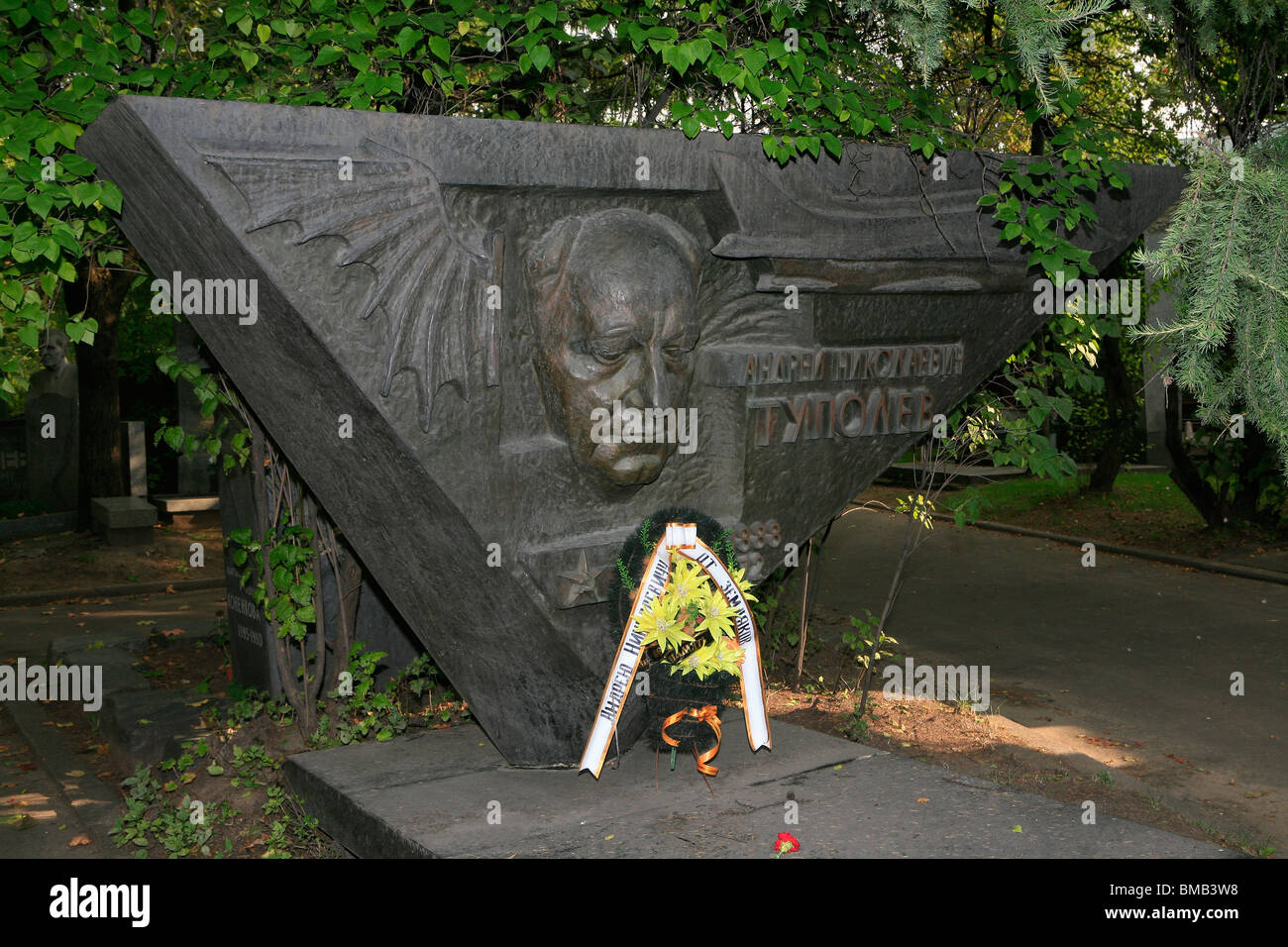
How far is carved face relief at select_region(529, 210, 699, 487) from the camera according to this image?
14.3ft

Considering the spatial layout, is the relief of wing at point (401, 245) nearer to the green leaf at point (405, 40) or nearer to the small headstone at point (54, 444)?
the green leaf at point (405, 40)

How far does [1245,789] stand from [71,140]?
577 centimetres

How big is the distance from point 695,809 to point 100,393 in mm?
10804

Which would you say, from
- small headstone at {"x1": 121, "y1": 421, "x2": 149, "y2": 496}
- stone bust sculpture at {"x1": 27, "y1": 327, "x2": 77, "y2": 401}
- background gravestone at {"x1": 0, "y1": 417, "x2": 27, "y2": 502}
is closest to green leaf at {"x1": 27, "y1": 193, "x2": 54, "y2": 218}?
small headstone at {"x1": 121, "y1": 421, "x2": 149, "y2": 496}

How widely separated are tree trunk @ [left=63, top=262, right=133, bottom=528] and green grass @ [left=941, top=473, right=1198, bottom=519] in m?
9.50

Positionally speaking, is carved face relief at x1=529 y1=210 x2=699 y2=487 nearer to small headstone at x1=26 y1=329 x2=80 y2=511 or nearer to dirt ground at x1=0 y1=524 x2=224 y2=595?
dirt ground at x1=0 y1=524 x2=224 y2=595

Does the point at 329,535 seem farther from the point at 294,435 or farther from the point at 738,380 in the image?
the point at 738,380

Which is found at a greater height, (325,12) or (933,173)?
(325,12)

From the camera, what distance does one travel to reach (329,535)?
5836 millimetres

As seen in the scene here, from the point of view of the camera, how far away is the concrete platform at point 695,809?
3836 millimetres

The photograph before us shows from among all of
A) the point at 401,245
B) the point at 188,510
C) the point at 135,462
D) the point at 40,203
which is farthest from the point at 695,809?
the point at 135,462

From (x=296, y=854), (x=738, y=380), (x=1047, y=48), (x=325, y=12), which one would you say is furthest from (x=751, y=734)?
(x=325, y=12)

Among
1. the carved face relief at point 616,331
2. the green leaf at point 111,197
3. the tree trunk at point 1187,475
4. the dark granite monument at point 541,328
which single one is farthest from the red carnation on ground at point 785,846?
the tree trunk at point 1187,475

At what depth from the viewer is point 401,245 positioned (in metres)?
4.01
